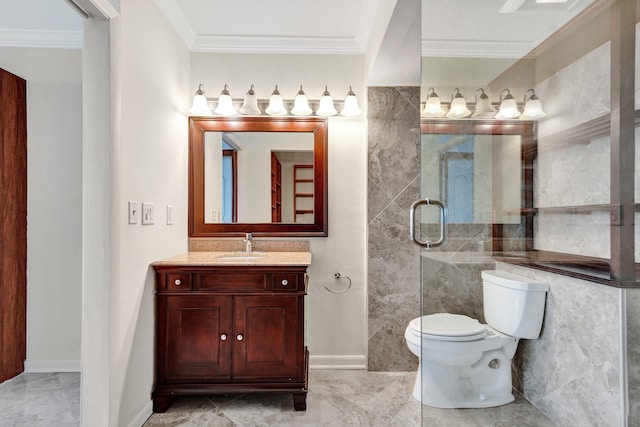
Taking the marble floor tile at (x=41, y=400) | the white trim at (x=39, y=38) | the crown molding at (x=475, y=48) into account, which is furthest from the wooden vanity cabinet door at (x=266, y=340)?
the white trim at (x=39, y=38)

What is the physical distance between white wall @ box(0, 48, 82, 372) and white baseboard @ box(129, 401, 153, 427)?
93cm

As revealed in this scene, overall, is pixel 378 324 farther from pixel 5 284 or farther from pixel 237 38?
pixel 5 284

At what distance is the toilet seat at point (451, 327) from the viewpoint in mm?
1418

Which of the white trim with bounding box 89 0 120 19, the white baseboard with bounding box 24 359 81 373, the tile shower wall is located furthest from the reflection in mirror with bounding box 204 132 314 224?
the white baseboard with bounding box 24 359 81 373

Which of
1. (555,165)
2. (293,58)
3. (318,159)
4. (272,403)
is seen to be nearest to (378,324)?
(272,403)

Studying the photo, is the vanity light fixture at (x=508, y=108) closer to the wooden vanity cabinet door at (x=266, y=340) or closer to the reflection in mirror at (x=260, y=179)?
the wooden vanity cabinet door at (x=266, y=340)

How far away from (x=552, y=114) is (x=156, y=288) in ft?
6.81

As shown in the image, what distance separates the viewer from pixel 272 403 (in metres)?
2.18

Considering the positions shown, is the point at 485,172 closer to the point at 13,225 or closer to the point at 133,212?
the point at 133,212

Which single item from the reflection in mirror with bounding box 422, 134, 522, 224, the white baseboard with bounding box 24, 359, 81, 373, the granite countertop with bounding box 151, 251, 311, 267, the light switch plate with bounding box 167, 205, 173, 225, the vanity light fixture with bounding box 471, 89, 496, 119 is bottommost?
the white baseboard with bounding box 24, 359, 81, 373

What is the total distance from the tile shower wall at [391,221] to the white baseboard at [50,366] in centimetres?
212

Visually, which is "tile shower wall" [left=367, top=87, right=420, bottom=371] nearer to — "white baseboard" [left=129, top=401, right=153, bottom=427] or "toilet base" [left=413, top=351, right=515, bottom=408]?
"toilet base" [left=413, top=351, right=515, bottom=408]

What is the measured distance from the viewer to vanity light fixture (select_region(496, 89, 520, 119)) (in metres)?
1.14

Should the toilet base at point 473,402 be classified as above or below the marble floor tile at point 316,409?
above
